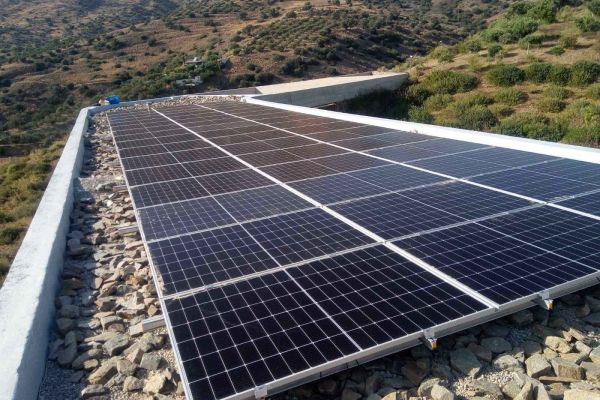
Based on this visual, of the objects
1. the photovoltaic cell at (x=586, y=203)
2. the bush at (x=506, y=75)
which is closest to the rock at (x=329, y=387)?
the photovoltaic cell at (x=586, y=203)

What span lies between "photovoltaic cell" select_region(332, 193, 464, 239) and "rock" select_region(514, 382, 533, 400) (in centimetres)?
313

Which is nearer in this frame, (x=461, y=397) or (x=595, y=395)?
(x=595, y=395)

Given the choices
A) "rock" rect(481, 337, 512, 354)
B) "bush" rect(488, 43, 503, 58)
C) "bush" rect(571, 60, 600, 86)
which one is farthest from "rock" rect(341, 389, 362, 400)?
"bush" rect(488, 43, 503, 58)

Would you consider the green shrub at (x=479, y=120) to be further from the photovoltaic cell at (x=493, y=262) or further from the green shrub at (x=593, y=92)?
the photovoltaic cell at (x=493, y=262)

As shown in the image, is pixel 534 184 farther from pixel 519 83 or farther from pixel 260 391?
pixel 519 83

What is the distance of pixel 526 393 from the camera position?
4.99 m

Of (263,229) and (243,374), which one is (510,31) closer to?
(263,229)

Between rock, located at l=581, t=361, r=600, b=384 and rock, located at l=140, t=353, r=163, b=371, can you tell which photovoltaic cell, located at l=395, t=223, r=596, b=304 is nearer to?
rock, located at l=581, t=361, r=600, b=384

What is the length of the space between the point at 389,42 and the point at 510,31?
90.1 feet

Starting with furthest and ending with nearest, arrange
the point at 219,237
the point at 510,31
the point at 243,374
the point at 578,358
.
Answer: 1. the point at 510,31
2. the point at 219,237
3. the point at 578,358
4. the point at 243,374

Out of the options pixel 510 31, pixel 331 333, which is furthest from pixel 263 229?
pixel 510 31

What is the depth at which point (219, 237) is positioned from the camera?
26.2 ft

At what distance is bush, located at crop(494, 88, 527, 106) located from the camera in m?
30.1

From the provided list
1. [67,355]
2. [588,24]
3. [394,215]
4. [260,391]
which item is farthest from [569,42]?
[67,355]
